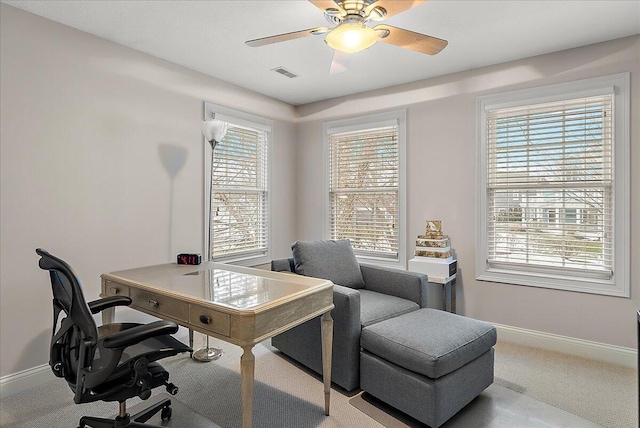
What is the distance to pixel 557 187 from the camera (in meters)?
3.07

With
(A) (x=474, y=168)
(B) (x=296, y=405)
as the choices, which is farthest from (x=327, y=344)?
(A) (x=474, y=168)

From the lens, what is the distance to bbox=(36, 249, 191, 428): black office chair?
1.49 meters

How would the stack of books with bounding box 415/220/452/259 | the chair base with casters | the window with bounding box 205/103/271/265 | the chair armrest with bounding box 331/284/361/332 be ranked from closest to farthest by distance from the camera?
the chair base with casters, the chair armrest with bounding box 331/284/361/332, the stack of books with bounding box 415/220/452/259, the window with bounding box 205/103/271/265

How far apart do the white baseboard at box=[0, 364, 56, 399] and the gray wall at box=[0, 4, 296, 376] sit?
4 cm

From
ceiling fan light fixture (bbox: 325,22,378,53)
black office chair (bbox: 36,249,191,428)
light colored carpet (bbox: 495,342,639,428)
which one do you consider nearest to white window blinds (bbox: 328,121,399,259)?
light colored carpet (bbox: 495,342,639,428)

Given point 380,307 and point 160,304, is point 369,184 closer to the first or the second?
point 380,307

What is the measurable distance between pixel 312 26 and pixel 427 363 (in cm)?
235

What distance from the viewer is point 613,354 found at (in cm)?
283

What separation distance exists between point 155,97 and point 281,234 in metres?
2.12

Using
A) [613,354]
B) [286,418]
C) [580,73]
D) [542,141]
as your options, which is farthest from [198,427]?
[580,73]

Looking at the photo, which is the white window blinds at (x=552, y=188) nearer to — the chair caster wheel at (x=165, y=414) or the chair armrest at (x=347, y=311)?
the chair armrest at (x=347, y=311)

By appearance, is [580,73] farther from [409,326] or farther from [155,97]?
[155,97]

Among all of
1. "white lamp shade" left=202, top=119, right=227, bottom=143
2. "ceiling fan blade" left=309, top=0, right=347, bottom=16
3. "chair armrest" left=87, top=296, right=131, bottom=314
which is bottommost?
"chair armrest" left=87, top=296, right=131, bottom=314

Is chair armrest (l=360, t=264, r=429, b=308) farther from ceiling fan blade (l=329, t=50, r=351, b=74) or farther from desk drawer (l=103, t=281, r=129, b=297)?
desk drawer (l=103, t=281, r=129, b=297)
